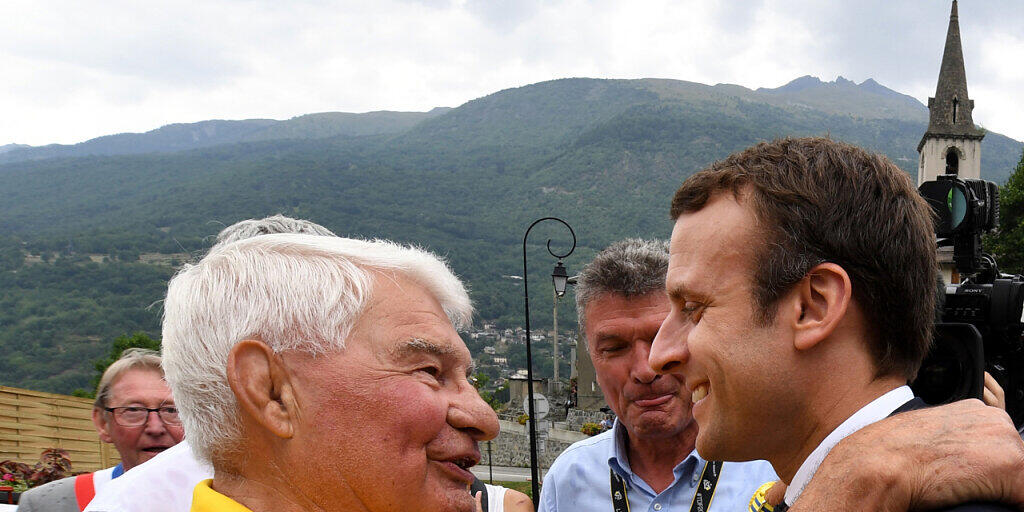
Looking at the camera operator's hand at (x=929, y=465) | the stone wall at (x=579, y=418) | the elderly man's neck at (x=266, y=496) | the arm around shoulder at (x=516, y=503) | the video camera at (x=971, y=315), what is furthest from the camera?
the stone wall at (x=579, y=418)

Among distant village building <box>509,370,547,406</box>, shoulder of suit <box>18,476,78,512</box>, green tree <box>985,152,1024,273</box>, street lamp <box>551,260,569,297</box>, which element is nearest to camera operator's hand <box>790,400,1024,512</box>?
shoulder of suit <box>18,476,78,512</box>

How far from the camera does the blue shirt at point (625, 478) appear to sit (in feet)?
10.5

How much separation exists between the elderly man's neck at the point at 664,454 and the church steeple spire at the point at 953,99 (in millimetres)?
56809

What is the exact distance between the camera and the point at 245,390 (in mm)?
1820

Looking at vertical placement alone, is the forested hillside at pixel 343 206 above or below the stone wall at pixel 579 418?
above

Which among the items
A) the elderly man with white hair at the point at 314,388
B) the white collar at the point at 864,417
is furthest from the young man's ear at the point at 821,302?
the elderly man with white hair at the point at 314,388

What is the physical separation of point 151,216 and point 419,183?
156ft

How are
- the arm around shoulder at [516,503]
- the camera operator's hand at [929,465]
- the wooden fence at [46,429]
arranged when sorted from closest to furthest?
the camera operator's hand at [929,465], the arm around shoulder at [516,503], the wooden fence at [46,429]

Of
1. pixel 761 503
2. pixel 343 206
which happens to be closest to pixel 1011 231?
pixel 761 503

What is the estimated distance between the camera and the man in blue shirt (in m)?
3.28

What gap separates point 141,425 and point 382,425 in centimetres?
308

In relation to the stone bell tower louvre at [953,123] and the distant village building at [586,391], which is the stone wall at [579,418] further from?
the stone bell tower louvre at [953,123]

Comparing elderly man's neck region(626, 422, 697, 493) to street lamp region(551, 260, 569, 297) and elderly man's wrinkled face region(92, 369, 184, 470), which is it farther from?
street lamp region(551, 260, 569, 297)

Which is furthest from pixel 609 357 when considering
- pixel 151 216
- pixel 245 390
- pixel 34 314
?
pixel 151 216
